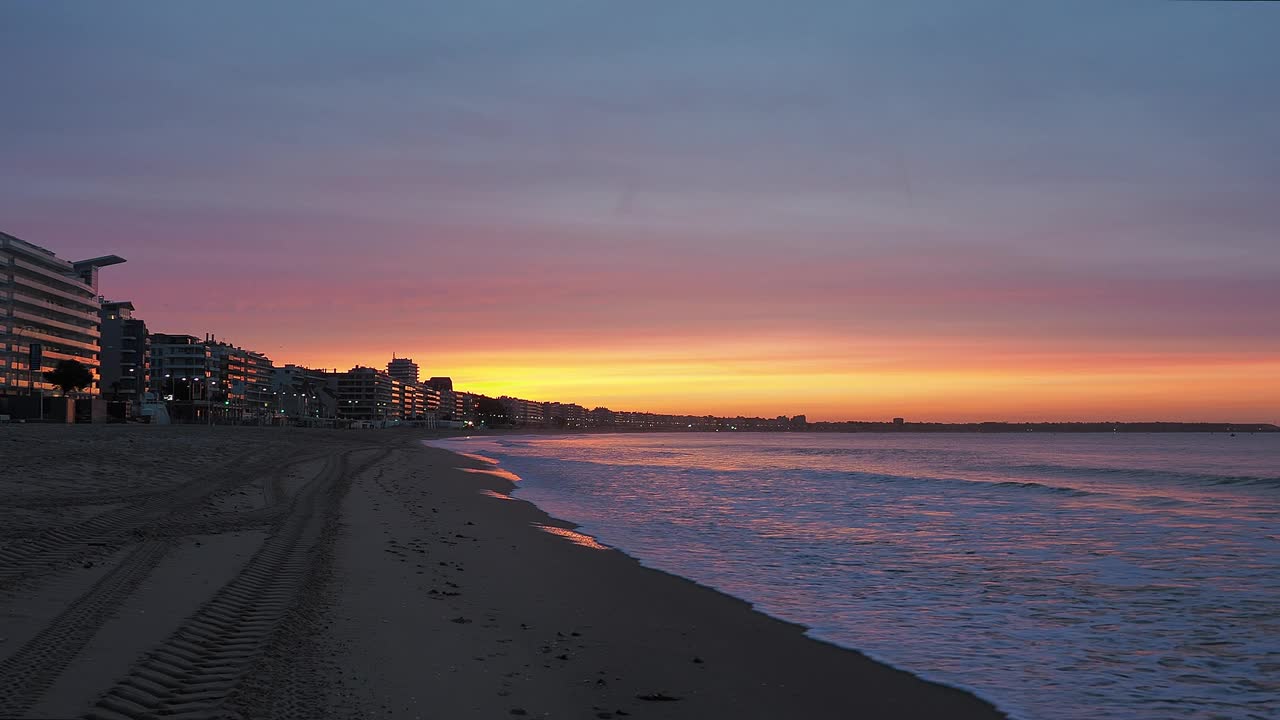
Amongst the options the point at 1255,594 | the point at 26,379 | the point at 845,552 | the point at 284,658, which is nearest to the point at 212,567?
the point at 284,658

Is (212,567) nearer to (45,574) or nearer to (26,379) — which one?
(45,574)

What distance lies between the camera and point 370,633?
8.80 m

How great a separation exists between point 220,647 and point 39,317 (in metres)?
158

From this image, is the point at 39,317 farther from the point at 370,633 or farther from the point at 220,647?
the point at 220,647

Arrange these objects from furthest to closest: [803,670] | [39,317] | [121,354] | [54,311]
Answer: [121,354]
[54,311]
[39,317]
[803,670]

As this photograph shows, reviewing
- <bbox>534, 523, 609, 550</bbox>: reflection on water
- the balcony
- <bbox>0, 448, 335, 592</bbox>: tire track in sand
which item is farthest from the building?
<bbox>534, 523, 609, 550</bbox>: reflection on water

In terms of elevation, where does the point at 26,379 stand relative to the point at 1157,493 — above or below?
above

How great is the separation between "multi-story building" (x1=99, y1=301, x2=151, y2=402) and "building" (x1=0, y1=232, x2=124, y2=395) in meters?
18.1

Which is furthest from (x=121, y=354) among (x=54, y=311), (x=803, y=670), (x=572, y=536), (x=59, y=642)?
(x=803, y=670)

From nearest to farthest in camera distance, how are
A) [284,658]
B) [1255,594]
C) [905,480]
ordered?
[284,658], [1255,594], [905,480]

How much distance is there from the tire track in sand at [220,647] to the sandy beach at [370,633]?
0.03 metres

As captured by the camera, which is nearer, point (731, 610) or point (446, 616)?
point (446, 616)

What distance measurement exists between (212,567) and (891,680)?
877 centimetres

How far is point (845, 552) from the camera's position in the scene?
17.4m
